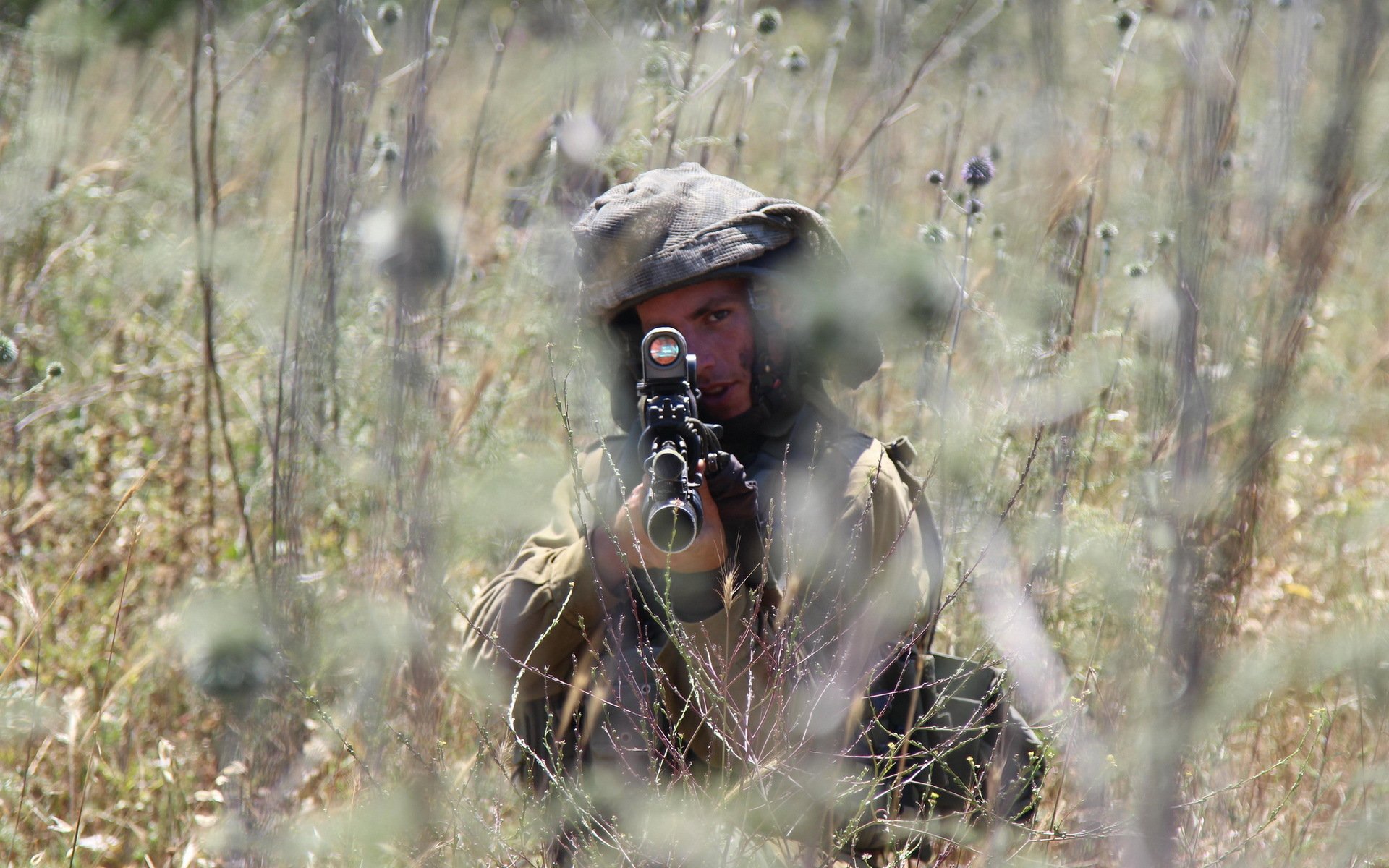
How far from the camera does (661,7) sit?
339cm

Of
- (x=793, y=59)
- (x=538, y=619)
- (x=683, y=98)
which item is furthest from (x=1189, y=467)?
(x=793, y=59)

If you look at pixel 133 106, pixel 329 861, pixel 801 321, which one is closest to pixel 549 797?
pixel 329 861

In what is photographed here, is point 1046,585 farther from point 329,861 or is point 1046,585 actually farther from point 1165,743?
point 329,861

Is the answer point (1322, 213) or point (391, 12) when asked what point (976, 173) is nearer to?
point (1322, 213)

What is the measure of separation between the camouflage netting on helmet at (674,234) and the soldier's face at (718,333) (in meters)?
0.04

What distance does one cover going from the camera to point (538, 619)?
207cm

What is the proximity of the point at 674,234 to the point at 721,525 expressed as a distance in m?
0.58

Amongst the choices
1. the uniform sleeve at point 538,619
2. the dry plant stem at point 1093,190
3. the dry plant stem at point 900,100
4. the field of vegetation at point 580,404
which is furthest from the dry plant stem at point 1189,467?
the dry plant stem at point 900,100

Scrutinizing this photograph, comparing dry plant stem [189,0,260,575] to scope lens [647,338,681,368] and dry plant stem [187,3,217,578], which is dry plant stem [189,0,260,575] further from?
scope lens [647,338,681,368]

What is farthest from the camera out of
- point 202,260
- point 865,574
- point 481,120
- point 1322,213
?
point 202,260

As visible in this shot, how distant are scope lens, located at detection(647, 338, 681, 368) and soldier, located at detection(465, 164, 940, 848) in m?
0.11

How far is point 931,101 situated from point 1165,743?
3495 millimetres

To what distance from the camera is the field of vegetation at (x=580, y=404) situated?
1103 millimetres

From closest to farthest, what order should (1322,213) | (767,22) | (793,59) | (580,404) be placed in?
1. (1322,213)
2. (580,404)
3. (767,22)
4. (793,59)
